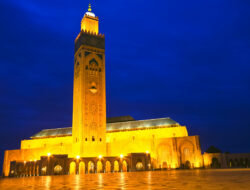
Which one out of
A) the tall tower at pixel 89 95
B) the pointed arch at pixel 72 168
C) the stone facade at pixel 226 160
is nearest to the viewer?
the pointed arch at pixel 72 168

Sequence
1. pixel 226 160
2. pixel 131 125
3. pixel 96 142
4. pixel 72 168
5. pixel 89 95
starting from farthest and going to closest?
pixel 131 125, pixel 89 95, pixel 96 142, pixel 226 160, pixel 72 168

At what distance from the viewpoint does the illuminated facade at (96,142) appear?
1351 inches

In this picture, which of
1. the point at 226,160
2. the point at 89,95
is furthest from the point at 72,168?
the point at 226,160

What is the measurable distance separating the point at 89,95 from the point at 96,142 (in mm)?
9007

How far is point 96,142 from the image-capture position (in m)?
41.9

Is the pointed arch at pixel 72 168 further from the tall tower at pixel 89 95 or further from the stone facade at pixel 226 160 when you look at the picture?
the stone facade at pixel 226 160

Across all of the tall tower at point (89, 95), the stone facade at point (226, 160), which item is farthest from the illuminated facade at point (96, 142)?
the stone facade at point (226, 160)

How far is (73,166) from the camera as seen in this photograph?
33.4m

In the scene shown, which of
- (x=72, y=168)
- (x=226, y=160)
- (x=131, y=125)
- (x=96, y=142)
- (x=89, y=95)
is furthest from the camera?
(x=131, y=125)

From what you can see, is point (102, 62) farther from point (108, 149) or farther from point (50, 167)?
point (50, 167)

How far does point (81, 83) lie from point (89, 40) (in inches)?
368

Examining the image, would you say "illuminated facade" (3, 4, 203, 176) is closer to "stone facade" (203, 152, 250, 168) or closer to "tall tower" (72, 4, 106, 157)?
"tall tower" (72, 4, 106, 157)

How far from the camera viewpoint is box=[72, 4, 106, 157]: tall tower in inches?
1626

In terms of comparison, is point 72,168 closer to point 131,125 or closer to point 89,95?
point 89,95
